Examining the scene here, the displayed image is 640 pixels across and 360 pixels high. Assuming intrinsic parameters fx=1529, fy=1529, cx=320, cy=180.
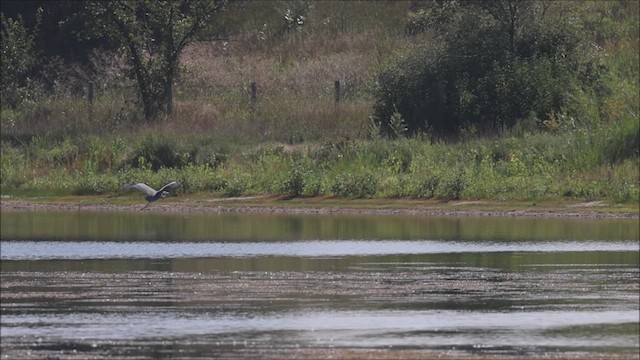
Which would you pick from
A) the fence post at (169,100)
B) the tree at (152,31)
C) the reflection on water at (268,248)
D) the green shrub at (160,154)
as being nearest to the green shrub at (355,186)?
the green shrub at (160,154)

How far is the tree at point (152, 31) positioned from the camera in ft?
167

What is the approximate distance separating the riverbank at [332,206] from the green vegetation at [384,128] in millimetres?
621

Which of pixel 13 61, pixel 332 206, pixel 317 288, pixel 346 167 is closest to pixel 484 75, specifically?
pixel 346 167

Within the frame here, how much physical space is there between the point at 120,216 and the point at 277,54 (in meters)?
23.6

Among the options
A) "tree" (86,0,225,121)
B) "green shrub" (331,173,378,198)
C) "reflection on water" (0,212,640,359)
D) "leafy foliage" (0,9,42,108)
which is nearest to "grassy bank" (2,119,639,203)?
"green shrub" (331,173,378,198)

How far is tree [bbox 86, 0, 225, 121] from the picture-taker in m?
50.9

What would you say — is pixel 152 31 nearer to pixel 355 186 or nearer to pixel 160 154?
pixel 160 154

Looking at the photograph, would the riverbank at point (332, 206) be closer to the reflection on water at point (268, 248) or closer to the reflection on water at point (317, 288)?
the reflection on water at point (317, 288)

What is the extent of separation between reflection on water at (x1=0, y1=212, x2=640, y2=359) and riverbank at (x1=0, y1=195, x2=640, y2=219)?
1.28m

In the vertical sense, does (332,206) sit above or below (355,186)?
below

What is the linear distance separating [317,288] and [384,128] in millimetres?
23935

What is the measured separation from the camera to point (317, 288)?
22.7m

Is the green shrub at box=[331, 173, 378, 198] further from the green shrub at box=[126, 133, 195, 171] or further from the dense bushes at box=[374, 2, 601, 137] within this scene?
the green shrub at box=[126, 133, 195, 171]

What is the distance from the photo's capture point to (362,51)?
195 feet
